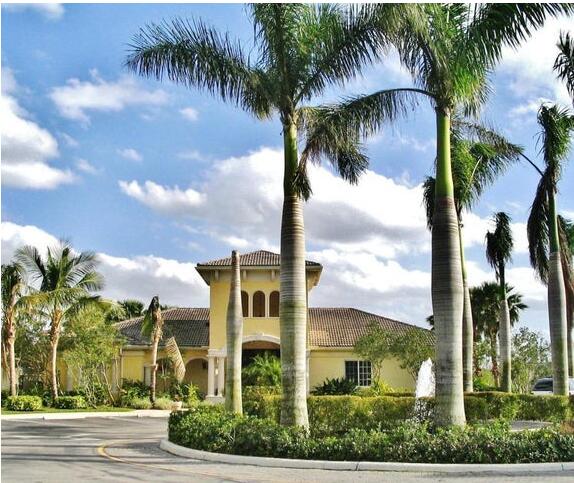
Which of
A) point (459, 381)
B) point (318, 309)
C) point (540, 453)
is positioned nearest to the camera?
point (540, 453)

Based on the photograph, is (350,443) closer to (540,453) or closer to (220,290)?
(540,453)

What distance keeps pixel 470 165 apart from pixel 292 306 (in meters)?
12.8

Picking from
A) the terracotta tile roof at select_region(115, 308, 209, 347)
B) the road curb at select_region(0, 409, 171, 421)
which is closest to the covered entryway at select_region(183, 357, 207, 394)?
the terracotta tile roof at select_region(115, 308, 209, 347)

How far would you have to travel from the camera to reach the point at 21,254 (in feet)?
128

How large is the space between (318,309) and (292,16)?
31.8m

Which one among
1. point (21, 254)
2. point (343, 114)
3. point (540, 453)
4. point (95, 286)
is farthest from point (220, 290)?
point (540, 453)

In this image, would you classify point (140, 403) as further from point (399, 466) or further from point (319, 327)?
point (399, 466)

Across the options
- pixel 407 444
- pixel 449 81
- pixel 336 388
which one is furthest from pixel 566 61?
pixel 336 388

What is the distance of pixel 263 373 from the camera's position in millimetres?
35406

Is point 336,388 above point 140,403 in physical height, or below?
above

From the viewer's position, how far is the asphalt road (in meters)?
12.8

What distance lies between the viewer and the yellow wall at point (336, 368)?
134 ft

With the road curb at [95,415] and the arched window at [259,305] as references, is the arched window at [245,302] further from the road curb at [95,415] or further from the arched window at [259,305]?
the road curb at [95,415]

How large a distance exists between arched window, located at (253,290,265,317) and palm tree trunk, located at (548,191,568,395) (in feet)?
64.3
